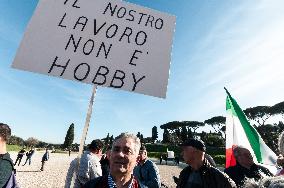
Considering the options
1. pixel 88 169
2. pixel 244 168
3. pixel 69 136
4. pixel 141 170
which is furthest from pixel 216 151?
pixel 88 169

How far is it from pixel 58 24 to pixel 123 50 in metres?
0.77

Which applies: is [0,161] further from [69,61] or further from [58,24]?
[58,24]

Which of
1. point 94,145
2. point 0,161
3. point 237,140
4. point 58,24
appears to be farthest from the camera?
point 237,140

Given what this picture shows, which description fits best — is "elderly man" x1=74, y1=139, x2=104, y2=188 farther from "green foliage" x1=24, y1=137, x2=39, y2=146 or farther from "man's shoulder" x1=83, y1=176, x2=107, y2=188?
"green foliage" x1=24, y1=137, x2=39, y2=146

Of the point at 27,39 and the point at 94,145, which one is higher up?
the point at 27,39

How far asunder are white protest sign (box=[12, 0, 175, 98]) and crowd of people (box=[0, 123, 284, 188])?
774 mm

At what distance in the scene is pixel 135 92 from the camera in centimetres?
344

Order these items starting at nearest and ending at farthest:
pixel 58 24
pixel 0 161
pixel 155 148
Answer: pixel 0 161 → pixel 58 24 → pixel 155 148

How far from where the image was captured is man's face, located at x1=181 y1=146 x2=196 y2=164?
3.60 meters

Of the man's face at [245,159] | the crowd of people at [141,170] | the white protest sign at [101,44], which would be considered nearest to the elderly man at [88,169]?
the crowd of people at [141,170]

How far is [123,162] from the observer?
2615 mm

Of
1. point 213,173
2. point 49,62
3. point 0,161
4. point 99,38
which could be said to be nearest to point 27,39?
point 49,62

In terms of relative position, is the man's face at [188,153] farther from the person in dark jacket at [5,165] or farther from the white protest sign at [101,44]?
the person in dark jacket at [5,165]

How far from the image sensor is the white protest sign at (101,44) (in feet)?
10.9
